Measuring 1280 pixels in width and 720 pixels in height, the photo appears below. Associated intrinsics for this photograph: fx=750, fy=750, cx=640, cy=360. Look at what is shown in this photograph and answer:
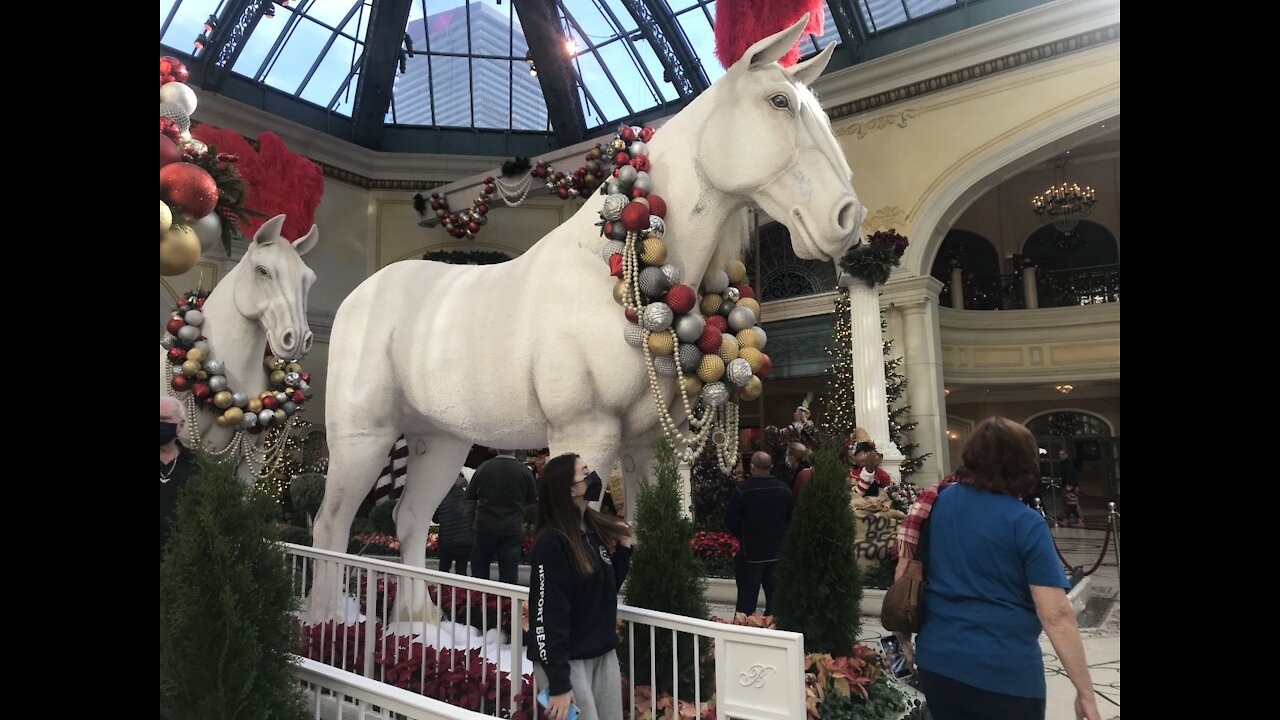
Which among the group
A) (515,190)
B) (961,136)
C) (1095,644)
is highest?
(961,136)

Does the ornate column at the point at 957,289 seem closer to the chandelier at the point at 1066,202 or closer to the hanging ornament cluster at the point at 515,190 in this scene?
the chandelier at the point at 1066,202

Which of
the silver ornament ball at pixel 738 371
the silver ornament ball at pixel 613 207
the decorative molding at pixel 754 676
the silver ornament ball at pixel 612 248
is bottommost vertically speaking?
the decorative molding at pixel 754 676

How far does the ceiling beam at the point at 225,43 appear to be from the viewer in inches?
514

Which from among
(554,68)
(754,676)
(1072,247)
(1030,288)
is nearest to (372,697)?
(754,676)

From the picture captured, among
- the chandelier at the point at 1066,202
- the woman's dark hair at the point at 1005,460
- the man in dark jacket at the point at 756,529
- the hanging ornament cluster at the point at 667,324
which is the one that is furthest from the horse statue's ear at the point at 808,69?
the chandelier at the point at 1066,202

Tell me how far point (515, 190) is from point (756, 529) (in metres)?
9.82

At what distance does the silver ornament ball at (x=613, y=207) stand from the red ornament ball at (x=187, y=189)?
1.18 meters

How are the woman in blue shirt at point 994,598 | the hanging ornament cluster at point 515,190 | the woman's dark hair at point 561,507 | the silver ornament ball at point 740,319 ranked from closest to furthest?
the woman in blue shirt at point 994,598 < the woman's dark hair at point 561,507 < the silver ornament ball at point 740,319 < the hanging ornament cluster at point 515,190

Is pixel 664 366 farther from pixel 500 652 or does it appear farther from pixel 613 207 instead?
pixel 500 652

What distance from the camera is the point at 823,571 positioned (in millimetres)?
3988

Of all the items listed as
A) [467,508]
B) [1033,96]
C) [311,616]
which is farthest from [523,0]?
[311,616]

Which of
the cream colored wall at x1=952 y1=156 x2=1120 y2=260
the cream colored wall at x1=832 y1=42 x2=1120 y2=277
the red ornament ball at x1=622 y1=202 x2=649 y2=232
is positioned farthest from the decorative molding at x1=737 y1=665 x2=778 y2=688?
the cream colored wall at x1=952 y1=156 x2=1120 y2=260

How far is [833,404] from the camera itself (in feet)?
38.2
